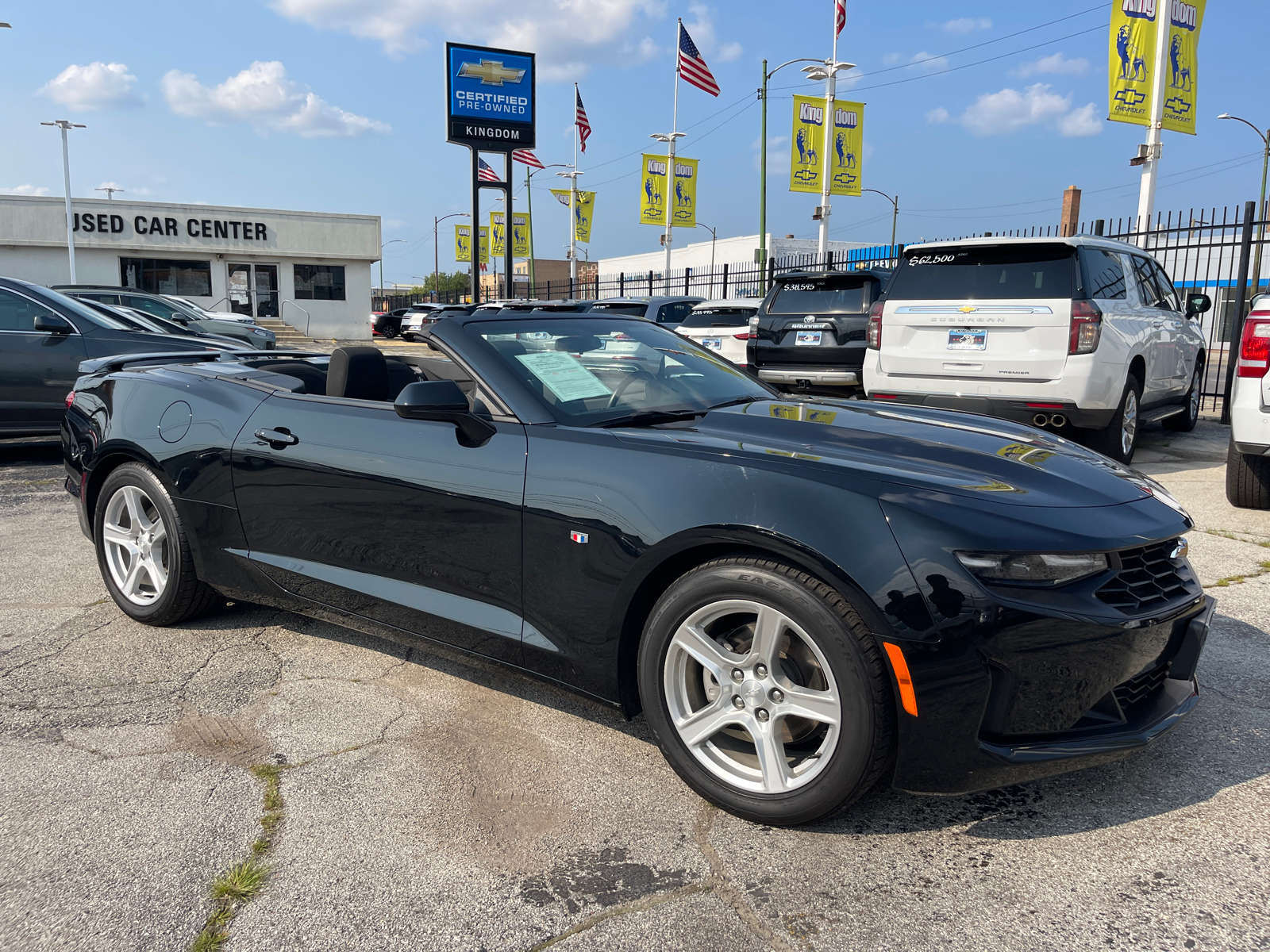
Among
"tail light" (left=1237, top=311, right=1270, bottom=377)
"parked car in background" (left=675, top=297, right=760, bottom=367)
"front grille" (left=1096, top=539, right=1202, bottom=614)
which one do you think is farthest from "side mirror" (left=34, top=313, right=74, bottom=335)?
"tail light" (left=1237, top=311, right=1270, bottom=377)

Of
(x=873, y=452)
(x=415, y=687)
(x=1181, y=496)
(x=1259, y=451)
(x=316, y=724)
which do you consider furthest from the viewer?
(x=1181, y=496)

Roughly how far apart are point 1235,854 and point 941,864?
77 cm

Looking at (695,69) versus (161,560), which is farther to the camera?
(695,69)

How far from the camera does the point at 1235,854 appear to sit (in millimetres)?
2371

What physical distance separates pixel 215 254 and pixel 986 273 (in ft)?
113

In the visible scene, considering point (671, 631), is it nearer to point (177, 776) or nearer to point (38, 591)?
point (177, 776)

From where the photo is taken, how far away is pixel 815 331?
10.5 m

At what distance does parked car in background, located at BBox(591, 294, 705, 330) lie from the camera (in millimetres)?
13562

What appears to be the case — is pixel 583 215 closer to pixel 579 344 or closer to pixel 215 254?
pixel 215 254

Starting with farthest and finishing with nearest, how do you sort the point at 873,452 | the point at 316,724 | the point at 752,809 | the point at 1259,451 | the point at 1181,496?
the point at 1181,496
the point at 1259,451
the point at 316,724
the point at 873,452
the point at 752,809

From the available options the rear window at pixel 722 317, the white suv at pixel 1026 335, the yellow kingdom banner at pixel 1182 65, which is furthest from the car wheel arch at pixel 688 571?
→ the yellow kingdom banner at pixel 1182 65

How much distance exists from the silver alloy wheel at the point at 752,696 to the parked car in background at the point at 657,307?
10.8m

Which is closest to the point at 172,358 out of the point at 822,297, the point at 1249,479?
the point at 1249,479

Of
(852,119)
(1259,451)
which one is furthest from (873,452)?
(852,119)
